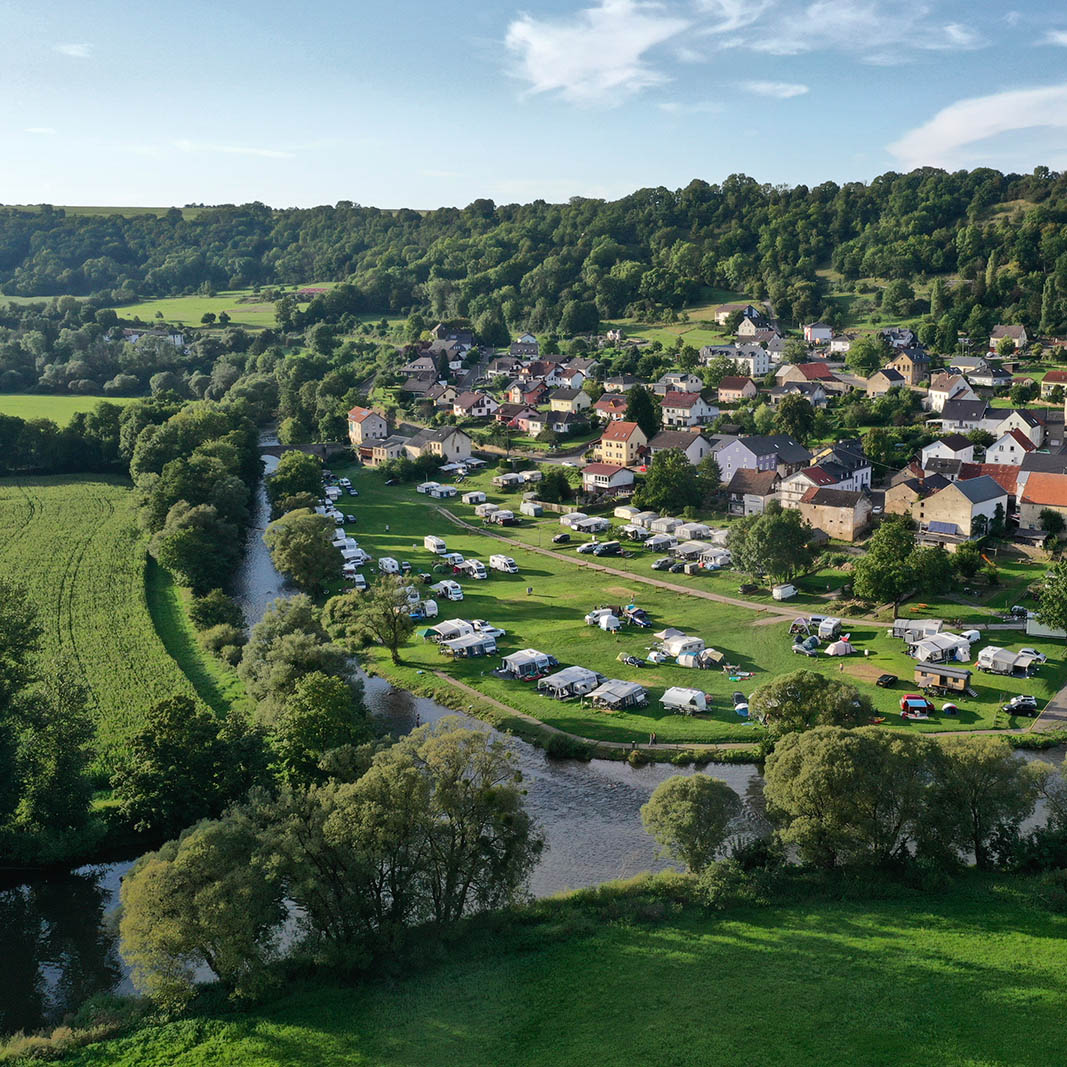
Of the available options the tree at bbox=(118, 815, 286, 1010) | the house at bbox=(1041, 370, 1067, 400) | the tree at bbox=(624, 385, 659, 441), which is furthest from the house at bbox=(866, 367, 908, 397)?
the tree at bbox=(118, 815, 286, 1010)

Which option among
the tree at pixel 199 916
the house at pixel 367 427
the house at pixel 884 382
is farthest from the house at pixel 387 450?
the tree at pixel 199 916

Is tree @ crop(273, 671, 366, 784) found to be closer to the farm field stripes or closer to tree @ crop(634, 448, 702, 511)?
the farm field stripes

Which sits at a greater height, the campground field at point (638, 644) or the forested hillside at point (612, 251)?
the forested hillside at point (612, 251)

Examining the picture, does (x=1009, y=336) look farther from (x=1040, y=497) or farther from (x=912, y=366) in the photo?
(x=1040, y=497)

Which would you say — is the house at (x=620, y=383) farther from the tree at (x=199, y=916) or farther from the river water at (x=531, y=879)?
the tree at (x=199, y=916)

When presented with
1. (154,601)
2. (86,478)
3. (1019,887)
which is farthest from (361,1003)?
(86,478)

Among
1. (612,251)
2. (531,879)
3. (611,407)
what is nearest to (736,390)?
(611,407)
